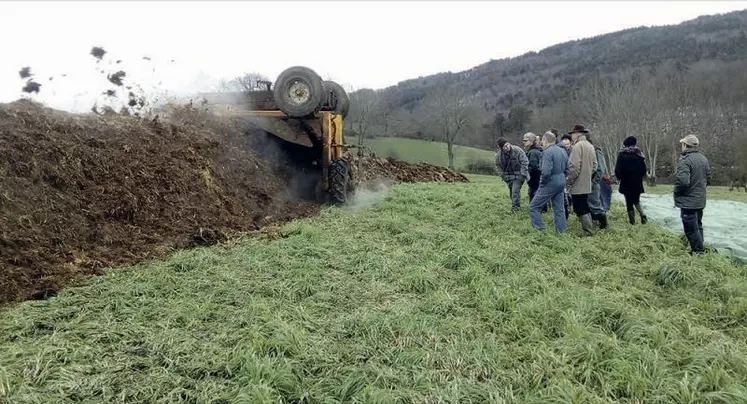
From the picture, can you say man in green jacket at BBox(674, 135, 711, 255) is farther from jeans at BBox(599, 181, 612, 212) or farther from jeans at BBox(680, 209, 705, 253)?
jeans at BBox(599, 181, 612, 212)

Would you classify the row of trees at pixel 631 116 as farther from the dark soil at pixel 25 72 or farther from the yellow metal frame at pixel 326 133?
the dark soil at pixel 25 72

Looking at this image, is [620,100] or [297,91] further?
[620,100]

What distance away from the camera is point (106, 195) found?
5.90m

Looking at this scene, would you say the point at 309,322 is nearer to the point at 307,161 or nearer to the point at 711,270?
the point at 711,270

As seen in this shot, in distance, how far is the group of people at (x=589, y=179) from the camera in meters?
6.13

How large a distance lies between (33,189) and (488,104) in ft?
268

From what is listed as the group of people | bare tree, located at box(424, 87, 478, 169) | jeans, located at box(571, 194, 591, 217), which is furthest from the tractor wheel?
bare tree, located at box(424, 87, 478, 169)

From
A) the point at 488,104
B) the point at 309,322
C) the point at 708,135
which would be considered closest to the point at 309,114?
the point at 309,322

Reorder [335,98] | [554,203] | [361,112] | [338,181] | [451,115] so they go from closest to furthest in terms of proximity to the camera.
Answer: [554,203]
[338,181]
[335,98]
[361,112]
[451,115]

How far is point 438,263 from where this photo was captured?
5.58m

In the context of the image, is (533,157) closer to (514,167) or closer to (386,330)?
(514,167)

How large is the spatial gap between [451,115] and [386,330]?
163ft

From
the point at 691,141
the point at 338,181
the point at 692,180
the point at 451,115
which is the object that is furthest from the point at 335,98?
the point at 451,115

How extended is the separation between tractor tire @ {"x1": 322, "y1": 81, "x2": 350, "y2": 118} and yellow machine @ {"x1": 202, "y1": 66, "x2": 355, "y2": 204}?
0.8 inches
